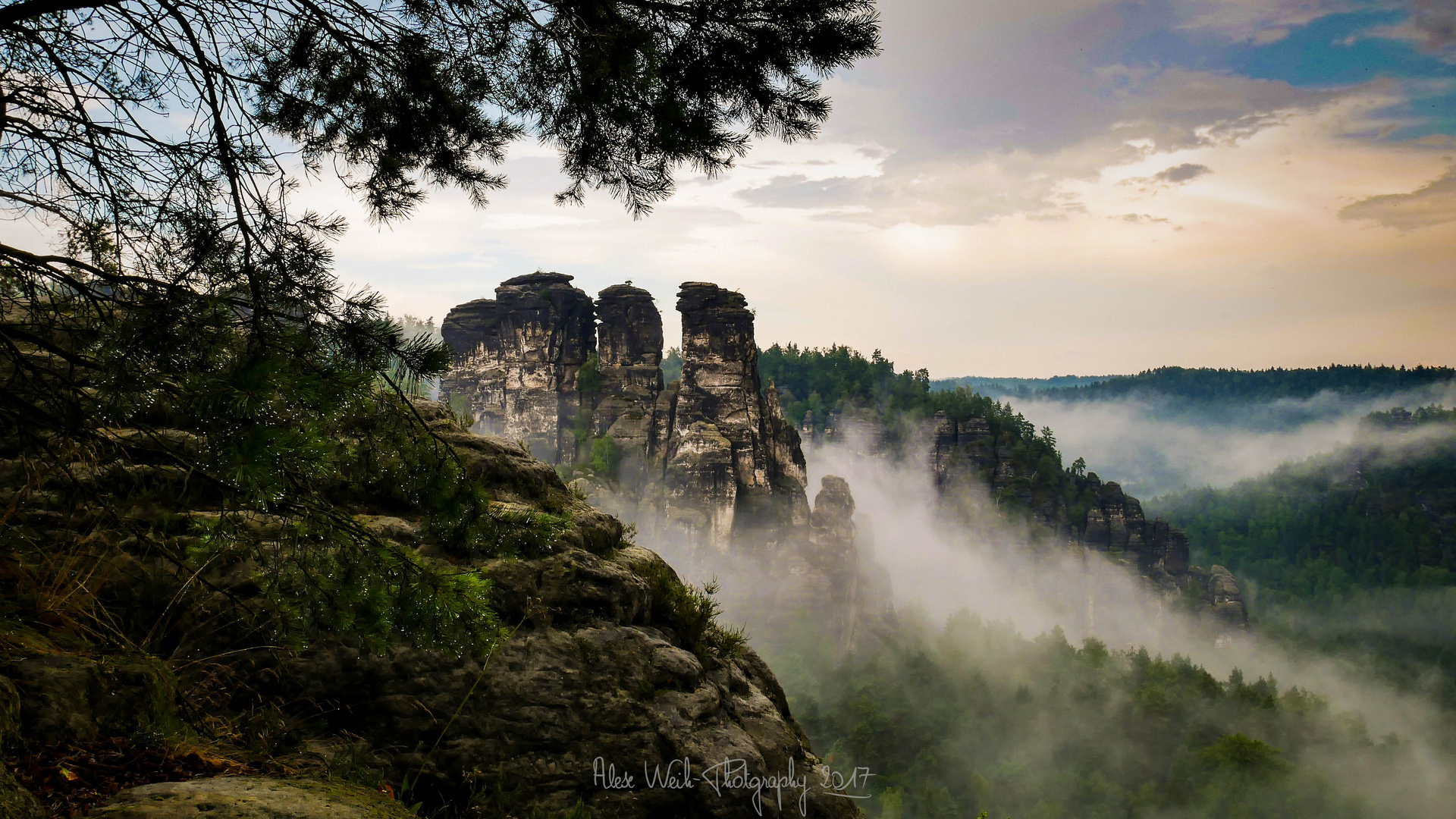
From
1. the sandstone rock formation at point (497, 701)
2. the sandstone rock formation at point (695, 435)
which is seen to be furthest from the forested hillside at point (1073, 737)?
the sandstone rock formation at point (497, 701)

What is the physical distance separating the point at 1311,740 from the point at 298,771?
62.3 metres

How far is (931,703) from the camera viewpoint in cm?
4894

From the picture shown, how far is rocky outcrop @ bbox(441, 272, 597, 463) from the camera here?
6053 centimetres

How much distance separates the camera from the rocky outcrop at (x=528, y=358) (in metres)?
60.5

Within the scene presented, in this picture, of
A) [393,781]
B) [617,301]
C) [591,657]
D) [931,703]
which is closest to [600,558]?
[591,657]

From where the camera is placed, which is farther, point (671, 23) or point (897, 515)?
point (897, 515)

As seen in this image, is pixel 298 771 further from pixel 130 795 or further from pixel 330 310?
pixel 330 310

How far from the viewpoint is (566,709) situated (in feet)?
14.0

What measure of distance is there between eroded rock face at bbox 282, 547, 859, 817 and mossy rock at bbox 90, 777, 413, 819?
1.00 meters

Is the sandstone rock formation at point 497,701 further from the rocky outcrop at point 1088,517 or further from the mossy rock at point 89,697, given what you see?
the rocky outcrop at point 1088,517

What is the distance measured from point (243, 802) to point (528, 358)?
201 feet

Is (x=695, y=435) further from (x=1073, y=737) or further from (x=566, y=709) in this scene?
(x=566, y=709)

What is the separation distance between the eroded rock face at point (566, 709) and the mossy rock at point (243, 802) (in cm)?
100
